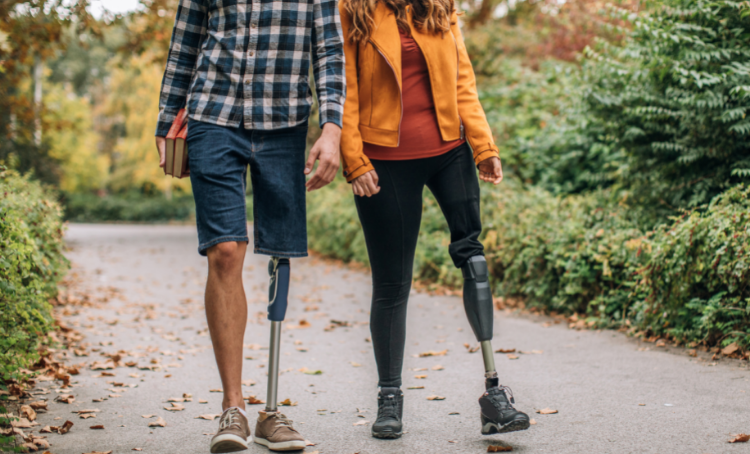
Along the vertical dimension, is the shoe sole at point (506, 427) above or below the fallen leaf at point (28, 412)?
above

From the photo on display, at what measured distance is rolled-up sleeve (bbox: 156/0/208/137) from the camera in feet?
8.12

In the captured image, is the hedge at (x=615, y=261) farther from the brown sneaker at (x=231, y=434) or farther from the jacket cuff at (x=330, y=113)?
the brown sneaker at (x=231, y=434)

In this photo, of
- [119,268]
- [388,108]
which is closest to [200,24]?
[388,108]

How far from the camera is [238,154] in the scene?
2.43 meters

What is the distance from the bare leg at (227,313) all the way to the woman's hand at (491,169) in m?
1.02

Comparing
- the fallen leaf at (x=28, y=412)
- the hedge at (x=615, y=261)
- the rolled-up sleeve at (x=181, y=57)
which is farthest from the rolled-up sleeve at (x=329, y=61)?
the hedge at (x=615, y=261)

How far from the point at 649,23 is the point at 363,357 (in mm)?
3223

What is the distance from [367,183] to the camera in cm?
244

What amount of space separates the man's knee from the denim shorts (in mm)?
23

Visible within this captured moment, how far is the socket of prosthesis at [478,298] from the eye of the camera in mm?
2537

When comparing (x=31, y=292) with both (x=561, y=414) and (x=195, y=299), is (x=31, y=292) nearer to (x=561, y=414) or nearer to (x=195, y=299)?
(x=561, y=414)

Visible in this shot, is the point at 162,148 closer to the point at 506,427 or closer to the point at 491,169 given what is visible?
the point at 491,169

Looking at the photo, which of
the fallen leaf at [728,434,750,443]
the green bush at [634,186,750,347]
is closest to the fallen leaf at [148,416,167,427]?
the fallen leaf at [728,434,750,443]

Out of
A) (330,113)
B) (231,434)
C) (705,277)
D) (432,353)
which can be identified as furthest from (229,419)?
(705,277)
